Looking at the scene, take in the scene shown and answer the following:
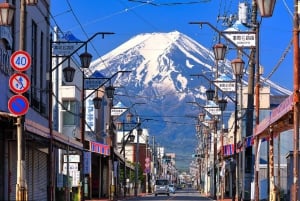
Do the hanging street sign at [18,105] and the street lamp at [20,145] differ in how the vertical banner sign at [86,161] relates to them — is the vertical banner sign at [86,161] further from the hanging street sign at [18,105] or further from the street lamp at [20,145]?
the hanging street sign at [18,105]

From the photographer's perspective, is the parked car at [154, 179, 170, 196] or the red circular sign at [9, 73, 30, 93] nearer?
the red circular sign at [9, 73, 30, 93]

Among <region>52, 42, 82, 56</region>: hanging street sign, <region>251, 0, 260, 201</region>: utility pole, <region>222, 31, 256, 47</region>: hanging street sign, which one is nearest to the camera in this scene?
<region>222, 31, 256, 47</region>: hanging street sign

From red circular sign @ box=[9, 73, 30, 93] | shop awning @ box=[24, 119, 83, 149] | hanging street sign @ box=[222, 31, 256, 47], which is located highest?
hanging street sign @ box=[222, 31, 256, 47]

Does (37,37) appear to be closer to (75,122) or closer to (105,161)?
(75,122)

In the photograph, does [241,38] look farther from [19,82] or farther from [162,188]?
[162,188]

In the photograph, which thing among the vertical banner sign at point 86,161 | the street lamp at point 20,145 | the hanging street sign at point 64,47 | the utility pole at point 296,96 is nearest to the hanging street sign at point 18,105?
the street lamp at point 20,145

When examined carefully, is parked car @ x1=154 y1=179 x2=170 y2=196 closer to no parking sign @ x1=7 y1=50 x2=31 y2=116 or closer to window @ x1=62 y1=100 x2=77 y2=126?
window @ x1=62 y1=100 x2=77 y2=126

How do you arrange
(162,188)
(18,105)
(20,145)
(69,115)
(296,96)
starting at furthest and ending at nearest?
(162,188) → (69,115) → (20,145) → (296,96) → (18,105)

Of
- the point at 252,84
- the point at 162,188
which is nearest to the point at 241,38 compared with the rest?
the point at 252,84

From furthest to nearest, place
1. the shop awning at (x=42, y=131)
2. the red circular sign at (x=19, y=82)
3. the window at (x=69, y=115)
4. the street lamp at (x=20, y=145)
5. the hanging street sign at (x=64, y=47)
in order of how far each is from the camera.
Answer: the window at (x=69, y=115)
the hanging street sign at (x=64, y=47)
the shop awning at (x=42, y=131)
the street lamp at (x=20, y=145)
the red circular sign at (x=19, y=82)

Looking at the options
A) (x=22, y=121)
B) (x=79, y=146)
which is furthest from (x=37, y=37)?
(x=22, y=121)

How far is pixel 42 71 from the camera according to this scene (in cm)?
4284

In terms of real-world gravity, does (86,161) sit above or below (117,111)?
below

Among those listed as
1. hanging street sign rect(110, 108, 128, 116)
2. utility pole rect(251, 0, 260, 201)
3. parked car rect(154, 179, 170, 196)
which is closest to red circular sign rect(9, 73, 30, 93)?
utility pole rect(251, 0, 260, 201)
